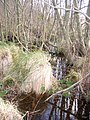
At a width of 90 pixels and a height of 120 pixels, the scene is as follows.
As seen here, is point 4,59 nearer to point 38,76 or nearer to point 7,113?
point 38,76

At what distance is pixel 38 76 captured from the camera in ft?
16.5

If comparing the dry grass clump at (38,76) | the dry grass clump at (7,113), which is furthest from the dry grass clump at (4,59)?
the dry grass clump at (7,113)

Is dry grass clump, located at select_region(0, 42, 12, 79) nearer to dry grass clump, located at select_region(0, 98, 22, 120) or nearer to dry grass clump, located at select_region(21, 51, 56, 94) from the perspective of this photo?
dry grass clump, located at select_region(21, 51, 56, 94)

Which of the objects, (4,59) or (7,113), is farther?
(4,59)

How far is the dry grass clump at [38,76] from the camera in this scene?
16.3 ft

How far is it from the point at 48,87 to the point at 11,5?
5.31 metres

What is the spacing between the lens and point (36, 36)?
10.6m

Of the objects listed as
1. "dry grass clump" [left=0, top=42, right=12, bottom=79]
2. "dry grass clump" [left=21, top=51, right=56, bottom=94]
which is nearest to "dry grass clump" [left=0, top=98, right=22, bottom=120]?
"dry grass clump" [left=21, top=51, right=56, bottom=94]

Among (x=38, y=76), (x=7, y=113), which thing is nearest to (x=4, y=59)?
(x=38, y=76)

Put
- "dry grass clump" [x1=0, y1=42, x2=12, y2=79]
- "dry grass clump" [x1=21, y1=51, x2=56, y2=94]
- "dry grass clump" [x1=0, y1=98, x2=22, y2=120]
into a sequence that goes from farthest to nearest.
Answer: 1. "dry grass clump" [x1=0, y1=42, x2=12, y2=79]
2. "dry grass clump" [x1=21, y1=51, x2=56, y2=94]
3. "dry grass clump" [x1=0, y1=98, x2=22, y2=120]

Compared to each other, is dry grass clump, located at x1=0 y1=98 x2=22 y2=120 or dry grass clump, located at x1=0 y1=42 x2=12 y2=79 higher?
dry grass clump, located at x1=0 y1=42 x2=12 y2=79

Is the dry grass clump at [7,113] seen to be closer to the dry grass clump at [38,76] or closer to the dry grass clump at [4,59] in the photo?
the dry grass clump at [38,76]

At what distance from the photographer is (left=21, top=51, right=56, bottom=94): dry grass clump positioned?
497 centimetres

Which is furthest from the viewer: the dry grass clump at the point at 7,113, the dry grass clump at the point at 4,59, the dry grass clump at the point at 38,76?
the dry grass clump at the point at 4,59
